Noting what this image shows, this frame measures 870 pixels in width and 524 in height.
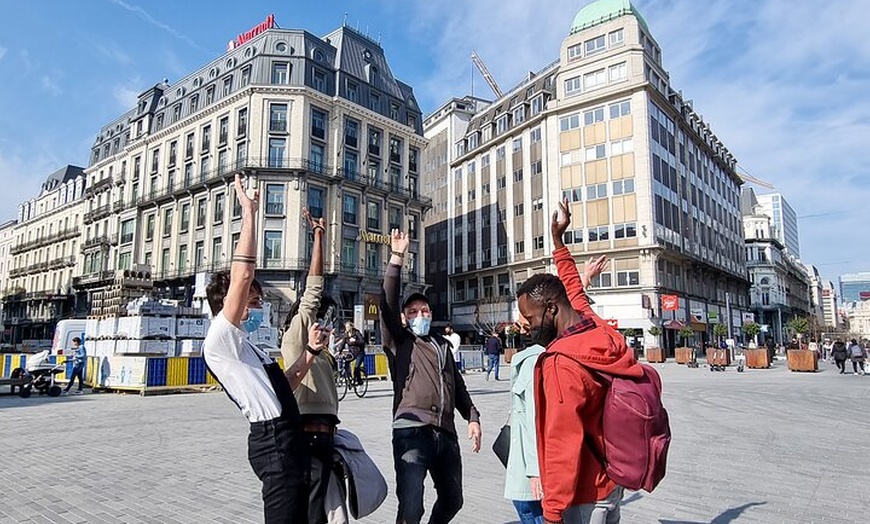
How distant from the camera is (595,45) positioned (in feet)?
155

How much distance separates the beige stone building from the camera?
4419cm

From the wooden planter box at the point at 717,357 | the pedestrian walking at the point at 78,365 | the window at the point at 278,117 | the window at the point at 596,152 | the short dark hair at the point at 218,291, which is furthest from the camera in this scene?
the window at the point at 596,152

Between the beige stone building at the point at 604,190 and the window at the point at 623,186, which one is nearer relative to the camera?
the beige stone building at the point at 604,190

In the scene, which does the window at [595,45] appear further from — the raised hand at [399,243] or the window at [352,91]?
the raised hand at [399,243]

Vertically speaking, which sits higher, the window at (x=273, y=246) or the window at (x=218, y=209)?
the window at (x=218, y=209)

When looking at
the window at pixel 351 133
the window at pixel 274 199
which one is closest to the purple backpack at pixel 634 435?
the window at pixel 274 199

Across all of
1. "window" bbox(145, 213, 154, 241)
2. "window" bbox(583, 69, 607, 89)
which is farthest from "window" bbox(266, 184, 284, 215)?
"window" bbox(583, 69, 607, 89)

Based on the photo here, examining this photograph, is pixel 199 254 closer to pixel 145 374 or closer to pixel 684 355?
pixel 145 374

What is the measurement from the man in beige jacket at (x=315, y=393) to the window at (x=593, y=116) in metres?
46.5

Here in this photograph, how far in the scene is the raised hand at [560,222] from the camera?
3.23 m

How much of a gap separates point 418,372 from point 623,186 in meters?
44.6

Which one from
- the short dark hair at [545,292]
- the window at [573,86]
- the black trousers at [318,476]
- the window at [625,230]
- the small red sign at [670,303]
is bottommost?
the black trousers at [318,476]

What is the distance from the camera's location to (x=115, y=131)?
5812 centimetres

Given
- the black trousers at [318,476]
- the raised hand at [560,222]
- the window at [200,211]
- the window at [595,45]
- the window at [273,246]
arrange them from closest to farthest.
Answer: the black trousers at [318,476]
the raised hand at [560,222]
the window at [273,246]
the window at [200,211]
the window at [595,45]
